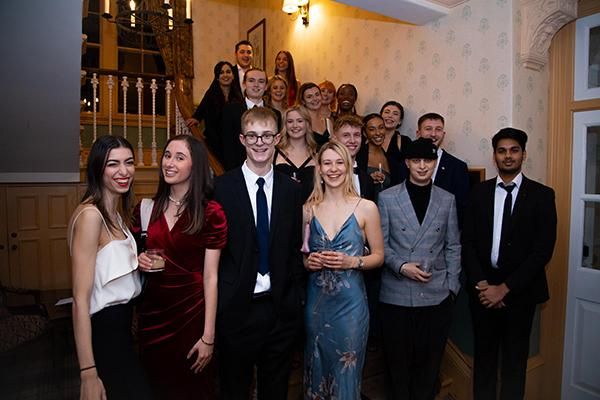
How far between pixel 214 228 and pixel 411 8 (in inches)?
92.5

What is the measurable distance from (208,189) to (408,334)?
1.37m

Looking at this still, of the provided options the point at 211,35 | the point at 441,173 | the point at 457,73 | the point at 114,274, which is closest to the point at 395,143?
the point at 441,173

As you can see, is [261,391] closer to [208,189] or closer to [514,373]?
[208,189]

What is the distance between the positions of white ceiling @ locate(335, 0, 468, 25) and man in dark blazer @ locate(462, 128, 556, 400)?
1.21m

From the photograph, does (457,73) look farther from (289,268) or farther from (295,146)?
(289,268)

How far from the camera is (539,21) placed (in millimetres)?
2727

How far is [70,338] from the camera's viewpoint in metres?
3.11

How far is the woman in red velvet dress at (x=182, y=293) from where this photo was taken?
5.50 feet

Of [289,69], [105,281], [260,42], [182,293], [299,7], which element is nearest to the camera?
[105,281]

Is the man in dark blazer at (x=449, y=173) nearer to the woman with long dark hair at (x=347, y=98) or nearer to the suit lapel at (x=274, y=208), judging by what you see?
the woman with long dark hair at (x=347, y=98)

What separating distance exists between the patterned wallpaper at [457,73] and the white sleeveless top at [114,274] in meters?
2.39

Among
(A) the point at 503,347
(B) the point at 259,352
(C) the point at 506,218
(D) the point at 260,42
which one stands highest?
(D) the point at 260,42

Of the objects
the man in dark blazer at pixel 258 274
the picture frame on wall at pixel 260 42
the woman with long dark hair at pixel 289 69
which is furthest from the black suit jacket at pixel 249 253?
the picture frame on wall at pixel 260 42

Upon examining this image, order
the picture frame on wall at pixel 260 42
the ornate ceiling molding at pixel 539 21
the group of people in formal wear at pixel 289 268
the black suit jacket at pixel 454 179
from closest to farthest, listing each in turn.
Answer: the group of people in formal wear at pixel 289 268 → the ornate ceiling molding at pixel 539 21 → the black suit jacket at pixel 454 179 → the picture frame on wall at pixel 260 42
